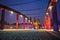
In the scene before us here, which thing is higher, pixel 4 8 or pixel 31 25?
pixel 4 8

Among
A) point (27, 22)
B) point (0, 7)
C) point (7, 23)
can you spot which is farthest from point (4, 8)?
point (7, 23)

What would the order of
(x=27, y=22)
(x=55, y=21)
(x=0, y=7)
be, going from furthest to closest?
(x=27, y=22) < (x=0, y=7) < (x=55, y=21)

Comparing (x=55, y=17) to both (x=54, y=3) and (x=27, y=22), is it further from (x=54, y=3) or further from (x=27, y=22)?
(x=27, y=22)

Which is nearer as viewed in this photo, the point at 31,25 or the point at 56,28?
the point at 56,28

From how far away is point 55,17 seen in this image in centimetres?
1828

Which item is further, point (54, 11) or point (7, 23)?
point (7, 23)

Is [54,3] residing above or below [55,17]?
above

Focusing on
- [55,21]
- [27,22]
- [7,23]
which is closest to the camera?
[55,21]

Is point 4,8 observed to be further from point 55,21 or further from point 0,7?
point 55,21

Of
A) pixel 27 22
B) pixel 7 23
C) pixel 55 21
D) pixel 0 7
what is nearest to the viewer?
pixel 55 21

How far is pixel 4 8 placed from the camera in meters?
32.3

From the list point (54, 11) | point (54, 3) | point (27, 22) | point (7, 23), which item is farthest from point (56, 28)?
point (7, 23)

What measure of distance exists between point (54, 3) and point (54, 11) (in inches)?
48.7

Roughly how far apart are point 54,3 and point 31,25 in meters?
64.0
